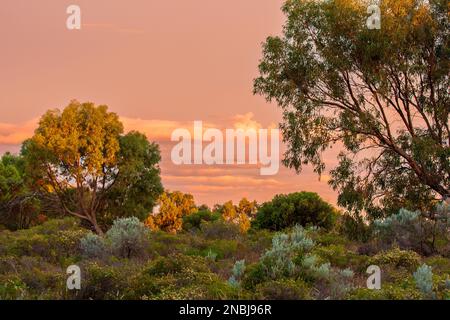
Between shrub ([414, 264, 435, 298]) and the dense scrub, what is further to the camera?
shrub ([414, 264, 435, 298])

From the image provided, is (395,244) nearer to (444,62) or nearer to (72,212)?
(444,62)

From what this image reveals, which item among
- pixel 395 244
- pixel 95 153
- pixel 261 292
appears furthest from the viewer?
pixel 95 153

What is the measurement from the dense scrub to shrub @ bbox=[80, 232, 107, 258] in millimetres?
28

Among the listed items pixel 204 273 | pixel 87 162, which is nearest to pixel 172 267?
pixel 204 273

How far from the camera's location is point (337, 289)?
12.0 m

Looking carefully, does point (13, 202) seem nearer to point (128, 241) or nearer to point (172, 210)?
point (172, 210)

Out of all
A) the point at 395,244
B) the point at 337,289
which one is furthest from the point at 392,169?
the point at 337,289

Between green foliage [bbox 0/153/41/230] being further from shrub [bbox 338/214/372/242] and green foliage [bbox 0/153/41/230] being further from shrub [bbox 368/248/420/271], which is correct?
shrub [bbox 368/248/420/271]

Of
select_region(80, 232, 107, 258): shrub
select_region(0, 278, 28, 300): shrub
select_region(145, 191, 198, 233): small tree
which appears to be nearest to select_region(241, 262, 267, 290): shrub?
select_region(0, 278, 28, 300): shrub

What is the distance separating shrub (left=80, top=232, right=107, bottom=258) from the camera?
756 inches

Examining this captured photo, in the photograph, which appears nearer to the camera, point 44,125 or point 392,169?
point 392,169

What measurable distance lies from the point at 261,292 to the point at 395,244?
10.6 m

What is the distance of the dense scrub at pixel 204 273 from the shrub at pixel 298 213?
14735 mm
